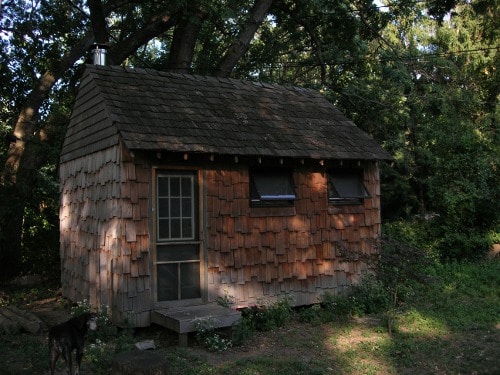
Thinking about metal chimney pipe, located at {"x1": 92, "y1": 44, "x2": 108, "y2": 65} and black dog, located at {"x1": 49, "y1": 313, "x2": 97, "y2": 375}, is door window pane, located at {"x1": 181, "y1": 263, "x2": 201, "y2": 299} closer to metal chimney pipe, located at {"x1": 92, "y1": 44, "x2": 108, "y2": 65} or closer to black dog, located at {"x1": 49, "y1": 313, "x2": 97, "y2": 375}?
black dog, located at {"x1": 49, "y1": 313, "x2": 97, "y2": 375}

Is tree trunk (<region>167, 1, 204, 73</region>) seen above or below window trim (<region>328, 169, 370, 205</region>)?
above

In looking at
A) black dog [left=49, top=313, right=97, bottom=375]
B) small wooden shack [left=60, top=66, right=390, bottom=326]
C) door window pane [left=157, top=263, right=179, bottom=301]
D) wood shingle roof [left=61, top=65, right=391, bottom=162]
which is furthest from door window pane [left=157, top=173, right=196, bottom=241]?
black dog [left=49, top=313, right=97, bottom=375]

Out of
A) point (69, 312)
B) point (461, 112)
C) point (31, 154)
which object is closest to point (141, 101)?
point (69, 312)

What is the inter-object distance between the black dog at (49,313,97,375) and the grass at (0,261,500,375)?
75 cm

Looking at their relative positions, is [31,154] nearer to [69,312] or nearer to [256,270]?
[69,312]

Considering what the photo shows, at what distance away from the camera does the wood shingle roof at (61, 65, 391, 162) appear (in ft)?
27.6

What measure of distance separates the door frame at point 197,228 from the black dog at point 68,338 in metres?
2.53

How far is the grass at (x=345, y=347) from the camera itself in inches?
250

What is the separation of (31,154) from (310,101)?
7.75 meters

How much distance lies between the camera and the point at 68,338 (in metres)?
5.52

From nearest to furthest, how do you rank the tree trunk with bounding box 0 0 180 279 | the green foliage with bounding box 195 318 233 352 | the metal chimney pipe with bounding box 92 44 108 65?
the green foliage with bounding box 195 318 233 352 → the metal chimney pipe with bounding box 92 44 108 65 → the tree trunk with bounding box 0 0 180 279

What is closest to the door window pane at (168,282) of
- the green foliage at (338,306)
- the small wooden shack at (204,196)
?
the small wooden shack at (204,196)

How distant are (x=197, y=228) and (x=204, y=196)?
569 millimetres

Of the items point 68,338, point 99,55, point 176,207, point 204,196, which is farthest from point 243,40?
point 68,338
